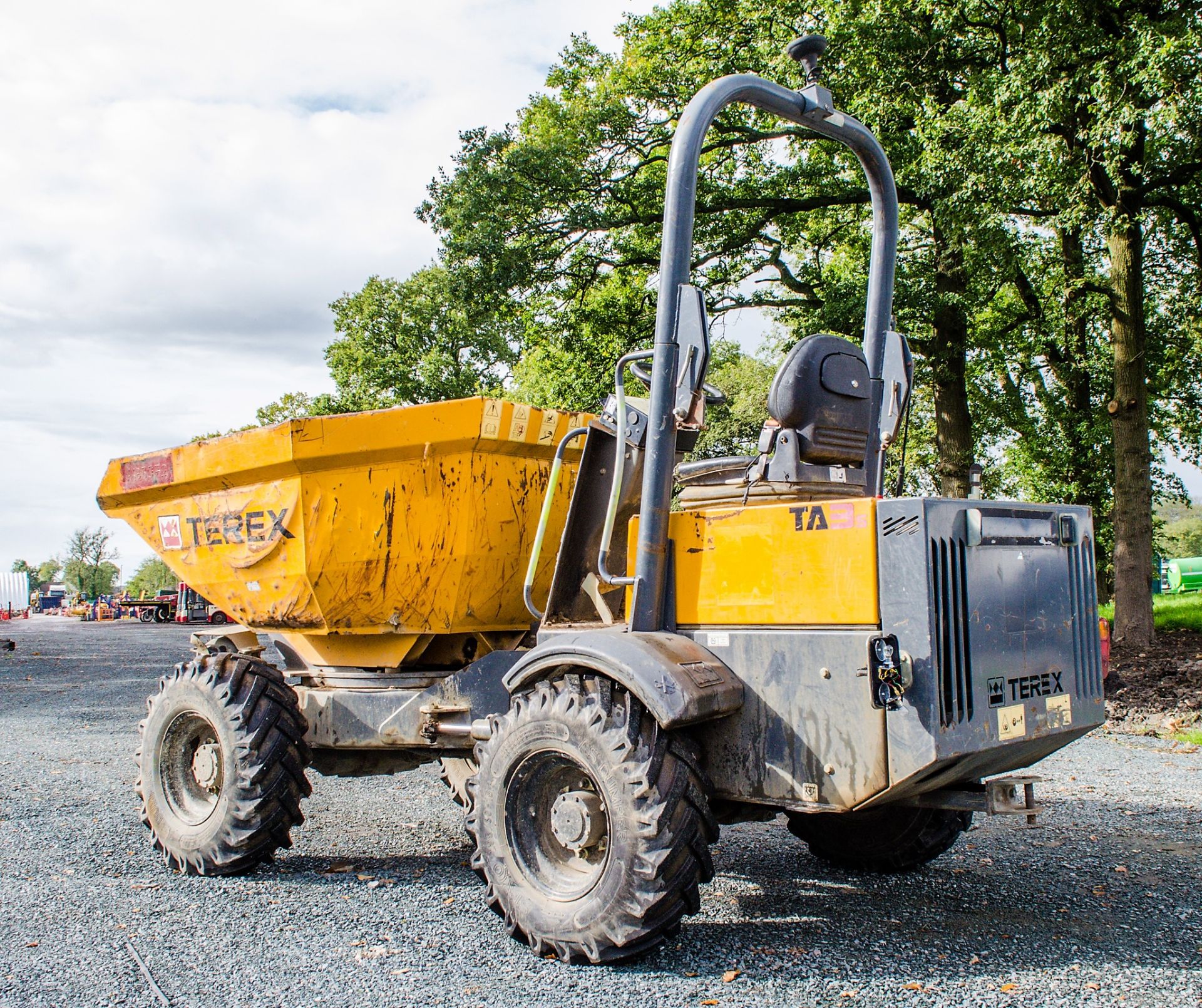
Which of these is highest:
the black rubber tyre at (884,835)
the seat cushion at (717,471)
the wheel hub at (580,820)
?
the seat cushion at (717,471)

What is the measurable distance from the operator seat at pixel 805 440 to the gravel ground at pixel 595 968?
173cm

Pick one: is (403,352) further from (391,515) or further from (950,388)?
(391,515)

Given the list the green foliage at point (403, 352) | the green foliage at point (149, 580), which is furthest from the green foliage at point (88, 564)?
the green foliage at point (403, 352)

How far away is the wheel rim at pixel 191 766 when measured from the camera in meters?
5.53

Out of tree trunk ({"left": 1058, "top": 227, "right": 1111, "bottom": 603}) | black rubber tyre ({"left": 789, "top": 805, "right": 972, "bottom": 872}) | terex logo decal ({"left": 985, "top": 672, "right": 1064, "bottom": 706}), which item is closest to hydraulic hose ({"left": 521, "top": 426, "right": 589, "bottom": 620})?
black rubber tyre ({"left": 789, "top": 805, "right": 972, "bottom": 872})

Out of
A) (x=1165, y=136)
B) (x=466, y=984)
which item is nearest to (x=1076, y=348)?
(x=1165, y=136)

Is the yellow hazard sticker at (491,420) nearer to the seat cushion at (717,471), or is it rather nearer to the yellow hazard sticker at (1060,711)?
the seat cushion at (717,471)

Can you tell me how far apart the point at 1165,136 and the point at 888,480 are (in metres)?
10.5

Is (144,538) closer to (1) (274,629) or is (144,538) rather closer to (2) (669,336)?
(1) (274,629)

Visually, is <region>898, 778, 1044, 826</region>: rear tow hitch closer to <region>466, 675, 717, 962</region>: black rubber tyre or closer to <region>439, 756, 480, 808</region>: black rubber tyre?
<region>466, 675, 717, 962</region>: black rubber tyre

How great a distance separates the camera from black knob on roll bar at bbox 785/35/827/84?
167 inches

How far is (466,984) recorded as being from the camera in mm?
3709

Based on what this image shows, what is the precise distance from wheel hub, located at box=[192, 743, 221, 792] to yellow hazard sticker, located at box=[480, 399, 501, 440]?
7.13 feet

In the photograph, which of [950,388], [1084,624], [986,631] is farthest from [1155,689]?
[986,631]
